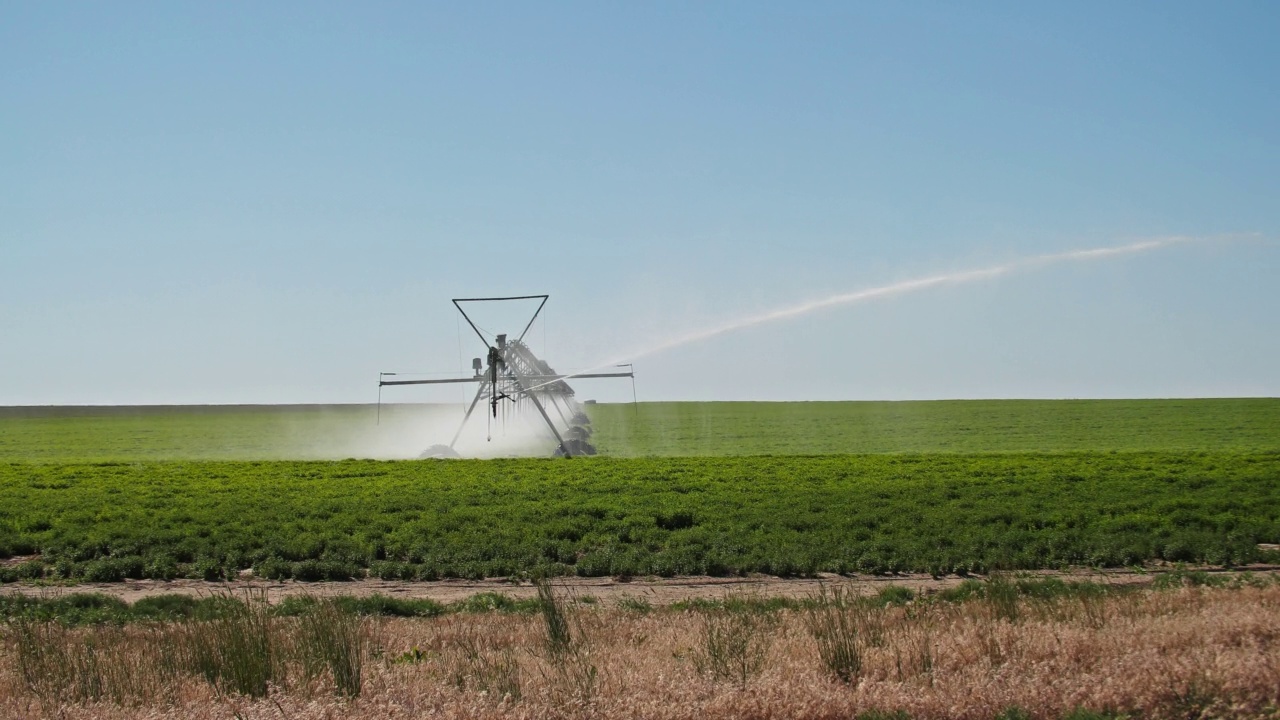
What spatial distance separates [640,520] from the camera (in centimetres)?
2702

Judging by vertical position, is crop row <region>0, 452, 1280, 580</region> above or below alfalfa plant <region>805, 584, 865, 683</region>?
below

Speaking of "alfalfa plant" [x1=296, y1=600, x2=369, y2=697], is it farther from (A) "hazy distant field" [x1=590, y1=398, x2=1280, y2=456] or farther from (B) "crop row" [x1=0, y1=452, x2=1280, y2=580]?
(A) "hazy distant field" [x1=590, y1=398, x2=1280, y2=456]

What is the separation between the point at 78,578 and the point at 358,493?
1339cm

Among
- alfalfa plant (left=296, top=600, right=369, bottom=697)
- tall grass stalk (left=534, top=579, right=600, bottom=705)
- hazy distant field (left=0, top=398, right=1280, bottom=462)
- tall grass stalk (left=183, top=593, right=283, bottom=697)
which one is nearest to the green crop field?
tall grass stalk (left=534, top=579, right=600, bottom=705)

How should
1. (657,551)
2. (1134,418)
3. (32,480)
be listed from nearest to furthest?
(657,551) < (32,480) < (1134,418)

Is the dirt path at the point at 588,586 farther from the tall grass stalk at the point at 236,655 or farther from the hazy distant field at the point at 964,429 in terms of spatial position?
the hazy distant field at the point at 964,429

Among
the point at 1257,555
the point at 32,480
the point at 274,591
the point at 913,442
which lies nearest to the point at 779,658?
the point at 274,591

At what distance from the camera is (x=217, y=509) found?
1174 inches

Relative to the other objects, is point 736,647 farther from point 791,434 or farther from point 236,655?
point 791,434

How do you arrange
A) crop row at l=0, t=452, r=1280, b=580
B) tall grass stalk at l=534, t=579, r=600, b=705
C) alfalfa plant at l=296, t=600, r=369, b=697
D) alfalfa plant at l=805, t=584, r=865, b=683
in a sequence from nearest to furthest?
tall grass stalk at l=534, t=579, r=600, b=705, alfalfa plant at l=296, t=600, r=369, b=697, alfalfa plant at l=805, t=584, r=865, b=683, crop row at l=0, t=452, r=1280, b=580

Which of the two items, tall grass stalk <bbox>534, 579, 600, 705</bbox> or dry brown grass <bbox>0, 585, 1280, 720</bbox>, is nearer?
dry brown grass <bbox>0, 585, 1280, 720</bbox>

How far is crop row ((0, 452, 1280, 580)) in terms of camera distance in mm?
21516

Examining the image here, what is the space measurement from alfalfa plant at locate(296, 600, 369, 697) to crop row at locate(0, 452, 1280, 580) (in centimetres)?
1009

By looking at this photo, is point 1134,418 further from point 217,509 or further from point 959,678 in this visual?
point 959,678
